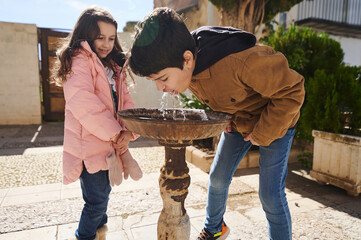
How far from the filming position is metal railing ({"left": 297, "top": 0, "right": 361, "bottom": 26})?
1202 centimetres

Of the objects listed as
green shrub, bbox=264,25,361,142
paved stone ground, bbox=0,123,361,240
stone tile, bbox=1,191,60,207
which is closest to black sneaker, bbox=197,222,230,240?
paved stone ground, bbox=0,123,361,240

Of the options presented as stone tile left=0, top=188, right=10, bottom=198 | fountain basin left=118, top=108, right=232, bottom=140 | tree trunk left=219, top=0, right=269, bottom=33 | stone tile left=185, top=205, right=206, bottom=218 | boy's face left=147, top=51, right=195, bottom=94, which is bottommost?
stone tile left=0, top=188, right=10, bottom=198

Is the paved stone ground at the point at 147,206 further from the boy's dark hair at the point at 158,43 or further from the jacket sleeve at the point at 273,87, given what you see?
the boy's dark hair at the point at 158,43

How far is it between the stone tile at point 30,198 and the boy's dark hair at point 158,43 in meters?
2.20

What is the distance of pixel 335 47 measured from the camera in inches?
192

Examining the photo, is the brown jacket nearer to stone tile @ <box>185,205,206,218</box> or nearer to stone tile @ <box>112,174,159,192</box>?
stone tile @ <box>185,205,206,218</box>

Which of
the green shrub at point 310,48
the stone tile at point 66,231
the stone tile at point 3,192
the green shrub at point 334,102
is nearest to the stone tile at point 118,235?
the stone tile at point 66,231

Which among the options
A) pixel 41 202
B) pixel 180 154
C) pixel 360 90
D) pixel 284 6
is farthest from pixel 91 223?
pixel 284 6

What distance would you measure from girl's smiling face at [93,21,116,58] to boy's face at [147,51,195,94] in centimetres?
69

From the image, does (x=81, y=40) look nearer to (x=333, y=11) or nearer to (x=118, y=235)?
(x=118, y=235)

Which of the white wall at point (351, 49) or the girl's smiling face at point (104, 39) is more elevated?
the white wall at point (351, 49)

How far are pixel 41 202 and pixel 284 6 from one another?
4.93m

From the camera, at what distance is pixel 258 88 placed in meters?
1.37

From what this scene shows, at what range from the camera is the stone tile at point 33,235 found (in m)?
2.07
